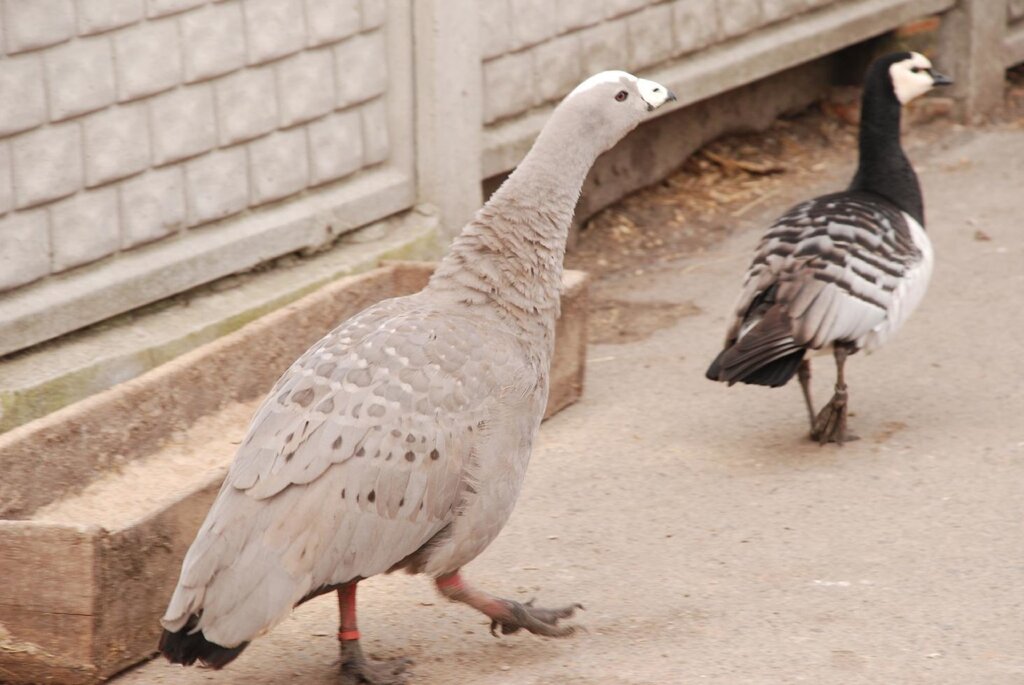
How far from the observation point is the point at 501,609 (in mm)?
4055

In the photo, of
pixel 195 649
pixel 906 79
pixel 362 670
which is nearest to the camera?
pixel 195 649

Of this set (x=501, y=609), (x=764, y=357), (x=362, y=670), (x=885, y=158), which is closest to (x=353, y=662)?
(x=362, y=670)

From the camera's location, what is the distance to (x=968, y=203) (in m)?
8.40

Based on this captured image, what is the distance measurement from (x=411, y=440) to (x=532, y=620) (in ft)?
2.21

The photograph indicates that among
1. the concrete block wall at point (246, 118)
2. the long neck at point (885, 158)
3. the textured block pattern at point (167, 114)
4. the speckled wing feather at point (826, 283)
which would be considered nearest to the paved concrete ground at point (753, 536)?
the speckled wing feather at point (826, 283)

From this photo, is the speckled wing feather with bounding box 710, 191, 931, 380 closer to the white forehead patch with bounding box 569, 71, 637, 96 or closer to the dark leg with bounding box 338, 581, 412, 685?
the white forehead patch with bounding box 569, 71, 637, 96

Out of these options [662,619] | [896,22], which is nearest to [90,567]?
[662,619]

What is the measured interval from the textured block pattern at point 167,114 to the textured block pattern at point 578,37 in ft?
2.02

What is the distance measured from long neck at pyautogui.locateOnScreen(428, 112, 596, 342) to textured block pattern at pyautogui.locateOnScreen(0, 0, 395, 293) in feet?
5.84

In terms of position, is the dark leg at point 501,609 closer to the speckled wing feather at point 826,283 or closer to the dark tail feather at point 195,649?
the dark tail feather at point 195,649

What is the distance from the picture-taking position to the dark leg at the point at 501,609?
403 cm

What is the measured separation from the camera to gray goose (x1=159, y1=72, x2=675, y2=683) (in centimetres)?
352

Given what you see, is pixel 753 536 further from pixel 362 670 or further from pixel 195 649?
pixel 195 649

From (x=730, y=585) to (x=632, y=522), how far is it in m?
0.59
